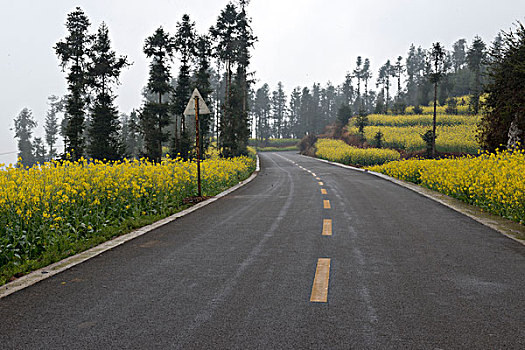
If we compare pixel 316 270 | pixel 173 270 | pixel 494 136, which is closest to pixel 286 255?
pixel 316 270

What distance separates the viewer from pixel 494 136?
62.6 feet

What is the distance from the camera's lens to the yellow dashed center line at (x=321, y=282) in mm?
4227

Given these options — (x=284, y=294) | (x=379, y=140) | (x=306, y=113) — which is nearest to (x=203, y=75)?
(x=379, y=140)

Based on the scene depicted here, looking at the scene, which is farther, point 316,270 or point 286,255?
point 286,255

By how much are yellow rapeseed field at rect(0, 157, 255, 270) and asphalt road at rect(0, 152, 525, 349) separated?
1.19 metres

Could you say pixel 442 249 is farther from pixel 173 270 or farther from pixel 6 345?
pixel 6 345

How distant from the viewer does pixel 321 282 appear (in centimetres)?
474

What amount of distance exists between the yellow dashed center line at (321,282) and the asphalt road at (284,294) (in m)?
0.02

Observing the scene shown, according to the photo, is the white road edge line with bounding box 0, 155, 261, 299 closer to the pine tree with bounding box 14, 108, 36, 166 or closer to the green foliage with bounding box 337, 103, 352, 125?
the green foliage with bounding box 337, 103, 352, 125

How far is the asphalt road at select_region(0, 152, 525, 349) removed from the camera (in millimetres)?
3373

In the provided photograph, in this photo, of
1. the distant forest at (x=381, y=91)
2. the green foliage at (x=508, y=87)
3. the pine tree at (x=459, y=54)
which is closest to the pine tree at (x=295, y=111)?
the distant forest at (x=381, y=91)

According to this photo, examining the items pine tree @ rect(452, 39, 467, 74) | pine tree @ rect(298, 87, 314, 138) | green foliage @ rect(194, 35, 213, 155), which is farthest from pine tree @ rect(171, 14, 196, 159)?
pine tree @ rect(452, 39, 467, 74)

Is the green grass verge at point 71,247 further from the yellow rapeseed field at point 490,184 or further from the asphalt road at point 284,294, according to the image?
the yellow rapeseed field at point 490,184

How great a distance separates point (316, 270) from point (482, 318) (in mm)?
2032
